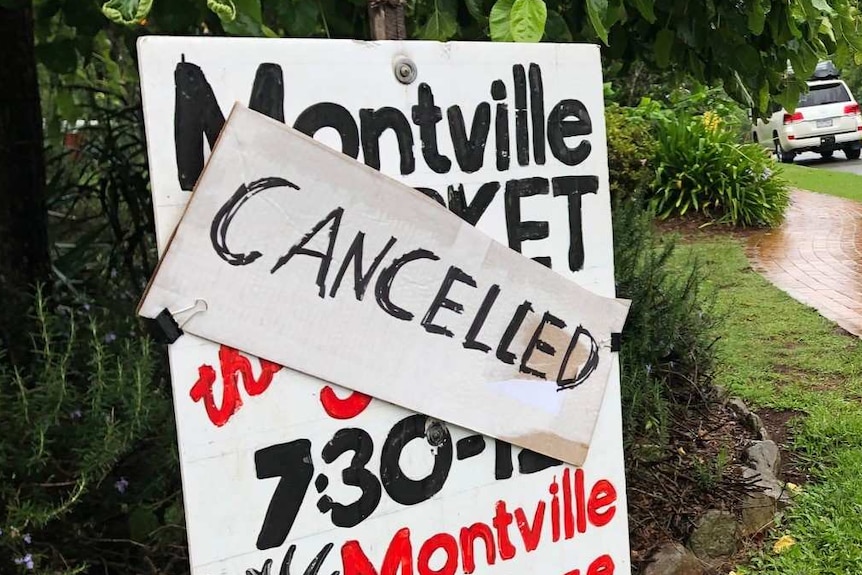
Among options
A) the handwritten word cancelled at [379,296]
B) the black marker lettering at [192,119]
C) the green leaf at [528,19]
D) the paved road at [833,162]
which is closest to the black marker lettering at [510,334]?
the handwritten word cancelled at [379,296]

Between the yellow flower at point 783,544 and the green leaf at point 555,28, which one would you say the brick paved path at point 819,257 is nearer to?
the yellow flower at point 783,544

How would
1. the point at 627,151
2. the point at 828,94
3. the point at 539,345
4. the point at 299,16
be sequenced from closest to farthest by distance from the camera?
the point at 539,345, the point at 299,16, the point at 627,151, the point at 828,94

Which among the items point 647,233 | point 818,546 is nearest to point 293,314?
point 818,546

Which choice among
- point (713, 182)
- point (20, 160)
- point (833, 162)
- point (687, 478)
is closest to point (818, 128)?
point (833, 162)

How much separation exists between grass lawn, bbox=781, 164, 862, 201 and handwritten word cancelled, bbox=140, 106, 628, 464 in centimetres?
1127

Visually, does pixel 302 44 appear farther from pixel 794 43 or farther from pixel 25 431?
pixel 794 43

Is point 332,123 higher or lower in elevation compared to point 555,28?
lower

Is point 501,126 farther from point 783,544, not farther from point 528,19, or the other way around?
point 783,544

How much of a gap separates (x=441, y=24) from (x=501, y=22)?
280 mm

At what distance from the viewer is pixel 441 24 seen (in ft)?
5.45

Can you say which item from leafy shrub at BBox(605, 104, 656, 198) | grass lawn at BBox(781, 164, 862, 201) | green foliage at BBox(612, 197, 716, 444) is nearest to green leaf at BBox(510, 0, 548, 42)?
green foliage at BBox(612, 197, 716, 444)

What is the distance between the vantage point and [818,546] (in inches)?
111

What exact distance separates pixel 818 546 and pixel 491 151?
218 cm

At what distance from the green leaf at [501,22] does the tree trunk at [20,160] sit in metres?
2.10
